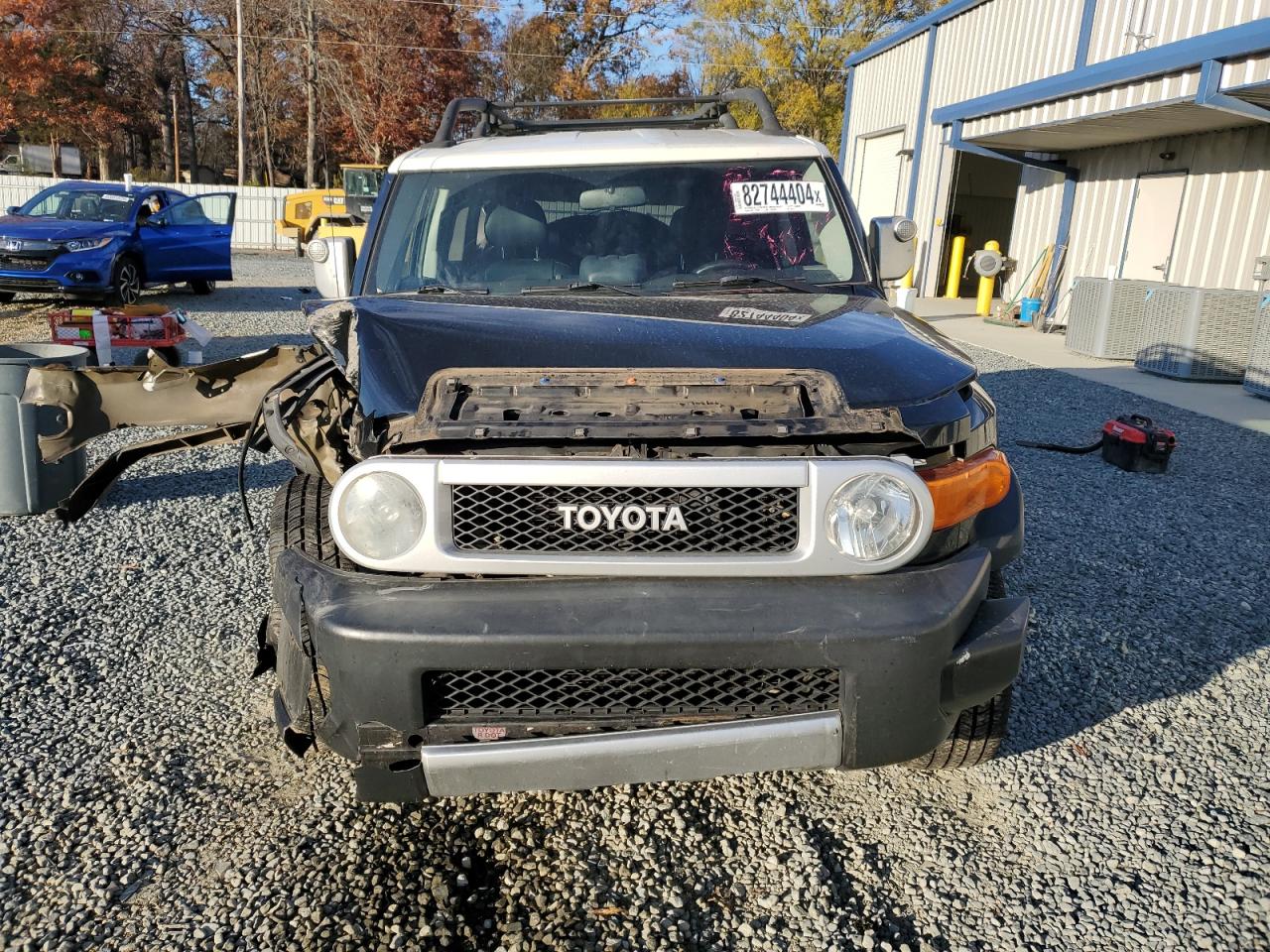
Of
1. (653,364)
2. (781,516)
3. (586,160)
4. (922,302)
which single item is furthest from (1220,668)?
(922,302)

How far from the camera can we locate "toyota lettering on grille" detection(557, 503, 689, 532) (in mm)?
2191

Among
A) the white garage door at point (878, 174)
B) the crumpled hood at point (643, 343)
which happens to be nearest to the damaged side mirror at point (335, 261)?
the crumpled hood at point (643, 343)

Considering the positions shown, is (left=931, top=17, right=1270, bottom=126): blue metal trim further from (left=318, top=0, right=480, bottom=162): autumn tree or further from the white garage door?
(left=318, top=0, right=480, bottom=162): autumn tree

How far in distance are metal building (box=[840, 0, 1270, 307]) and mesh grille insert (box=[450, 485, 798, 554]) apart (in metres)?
9.77

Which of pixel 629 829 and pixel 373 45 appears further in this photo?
pixel 373 45

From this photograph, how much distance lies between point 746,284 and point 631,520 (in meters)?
1.48

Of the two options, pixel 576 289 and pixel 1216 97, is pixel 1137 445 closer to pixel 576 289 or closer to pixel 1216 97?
pixel 576 289

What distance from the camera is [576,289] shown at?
11.0ft

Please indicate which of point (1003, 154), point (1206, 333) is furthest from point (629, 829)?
point (1003, 154)

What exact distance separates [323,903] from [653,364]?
158cm

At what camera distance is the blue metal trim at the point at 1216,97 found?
970 cm

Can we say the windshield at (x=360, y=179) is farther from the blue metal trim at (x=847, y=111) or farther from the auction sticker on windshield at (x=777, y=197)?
the auction sticker on windshield at (x=777, y=197)

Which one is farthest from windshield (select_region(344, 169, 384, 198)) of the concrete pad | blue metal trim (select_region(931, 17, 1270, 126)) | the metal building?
blue metal trim (select_region(931, 17, 1270, 126))

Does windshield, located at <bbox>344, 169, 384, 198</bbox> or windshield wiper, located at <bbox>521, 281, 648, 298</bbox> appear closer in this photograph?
windshield wiper, located at <bbox>521, 281, 648, 298</bbox>
